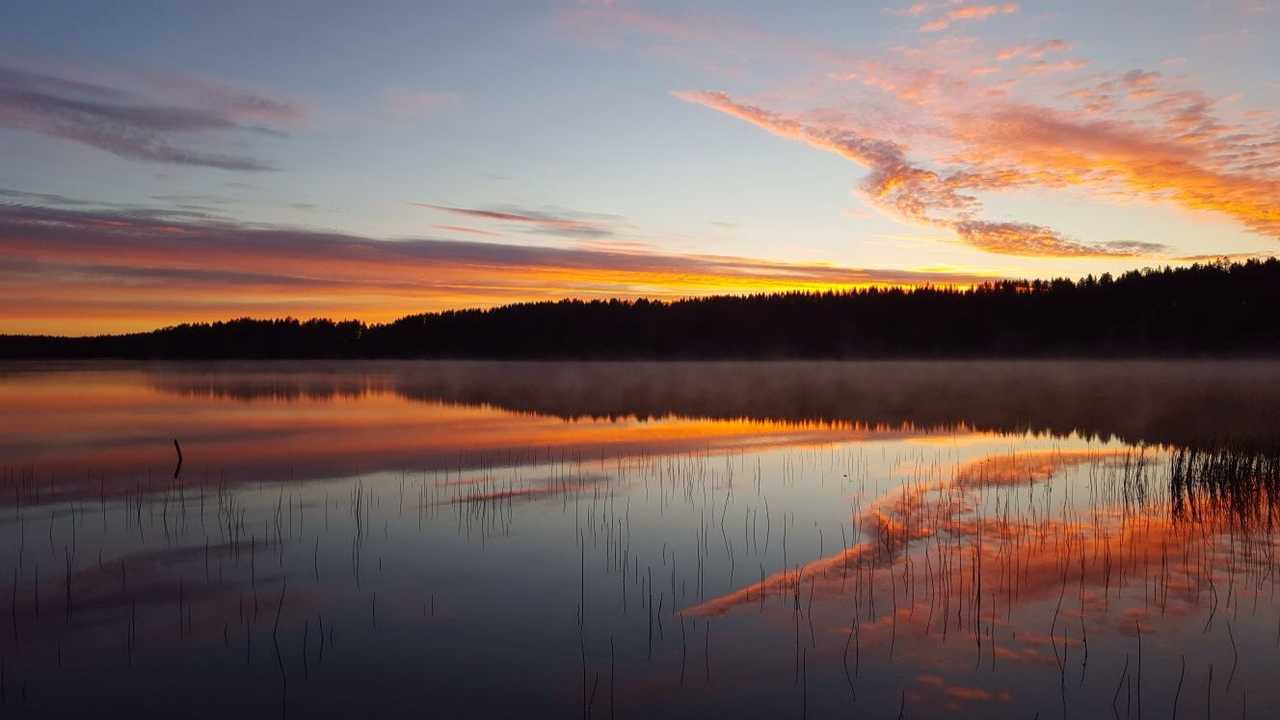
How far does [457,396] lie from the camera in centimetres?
4306

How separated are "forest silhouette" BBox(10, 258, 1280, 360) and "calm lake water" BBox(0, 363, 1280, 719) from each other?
10103 centimetres

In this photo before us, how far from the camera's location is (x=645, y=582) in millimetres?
8578

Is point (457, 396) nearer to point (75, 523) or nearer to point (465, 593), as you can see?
point (75, 523)

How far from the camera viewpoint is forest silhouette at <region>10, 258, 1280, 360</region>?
101 meters

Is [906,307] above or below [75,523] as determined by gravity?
above

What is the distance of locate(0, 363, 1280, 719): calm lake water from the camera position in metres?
5.94

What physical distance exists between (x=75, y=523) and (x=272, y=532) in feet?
10.1

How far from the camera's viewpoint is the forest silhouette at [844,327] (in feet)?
332

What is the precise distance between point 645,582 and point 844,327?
12029cm

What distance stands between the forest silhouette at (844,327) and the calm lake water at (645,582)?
101028mm

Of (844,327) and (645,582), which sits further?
(844,327)

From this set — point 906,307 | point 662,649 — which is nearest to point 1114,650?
point 662,649

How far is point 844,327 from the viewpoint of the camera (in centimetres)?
12425

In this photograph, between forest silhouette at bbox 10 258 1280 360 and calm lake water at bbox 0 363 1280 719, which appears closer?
calm lake water at bbox 0 363 1280 719
